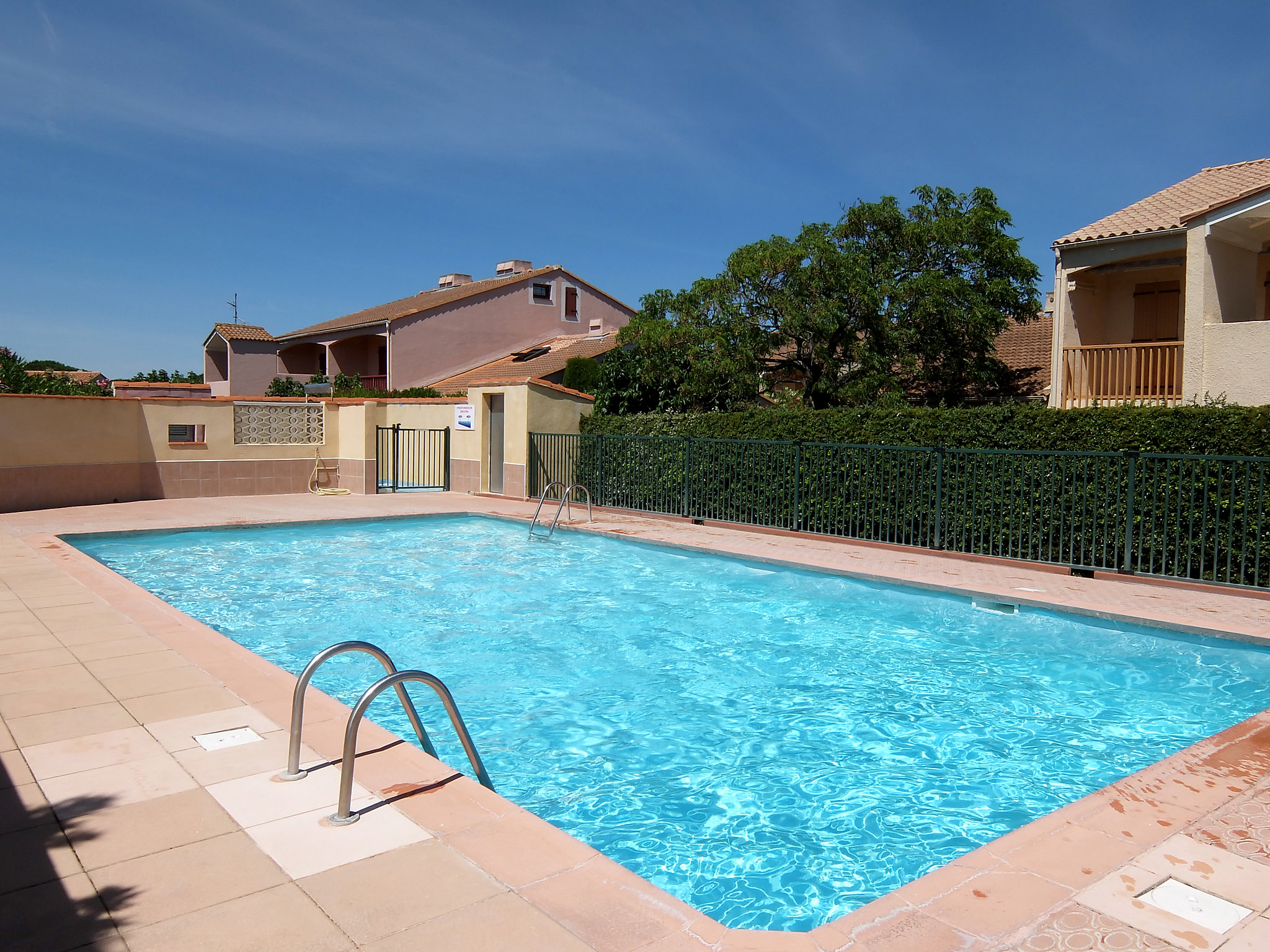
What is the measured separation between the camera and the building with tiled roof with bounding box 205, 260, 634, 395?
33.7m

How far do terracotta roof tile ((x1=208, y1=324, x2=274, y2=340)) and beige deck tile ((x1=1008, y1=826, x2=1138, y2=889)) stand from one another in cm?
4153

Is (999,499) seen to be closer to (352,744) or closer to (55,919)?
(352,744)

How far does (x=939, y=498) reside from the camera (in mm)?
11656

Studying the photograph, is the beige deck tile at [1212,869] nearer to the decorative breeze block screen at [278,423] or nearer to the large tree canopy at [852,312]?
the large tree canopy at [852,312]

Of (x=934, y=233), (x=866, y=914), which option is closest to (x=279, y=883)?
(x=866, y=914)

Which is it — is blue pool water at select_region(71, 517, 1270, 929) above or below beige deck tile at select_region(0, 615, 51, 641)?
below

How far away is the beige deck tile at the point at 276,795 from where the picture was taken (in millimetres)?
3535

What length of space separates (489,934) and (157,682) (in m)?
3.68

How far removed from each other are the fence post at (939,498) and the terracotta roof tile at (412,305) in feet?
83.3

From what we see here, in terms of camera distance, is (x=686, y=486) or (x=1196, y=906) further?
(x=686, y=486)

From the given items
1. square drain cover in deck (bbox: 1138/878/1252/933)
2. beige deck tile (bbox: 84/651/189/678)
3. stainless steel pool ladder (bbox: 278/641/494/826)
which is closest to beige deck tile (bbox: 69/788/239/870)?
stainless steel pool ladder (bbox: 278/641/494/826)

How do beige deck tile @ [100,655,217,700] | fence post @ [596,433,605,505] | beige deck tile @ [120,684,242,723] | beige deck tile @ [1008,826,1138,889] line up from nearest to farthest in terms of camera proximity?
beige deck tile @ [1008,826,1138,889], beige deck tile @ [120,684,242,723], beige deck tile @ [100,655,217,700], fence post @ [596,433,605,505]

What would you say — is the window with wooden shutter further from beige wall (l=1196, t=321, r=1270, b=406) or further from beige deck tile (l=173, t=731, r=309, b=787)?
beige deck tile (l=173, t=731, r=309, b=787)

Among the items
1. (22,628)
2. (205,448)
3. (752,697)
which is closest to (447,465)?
(205,448)
